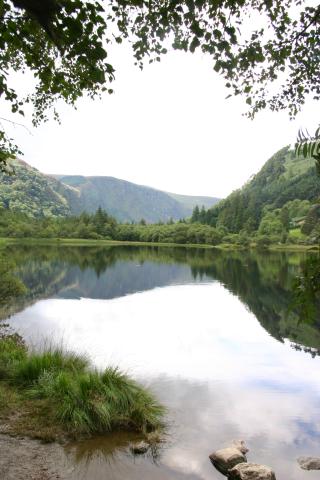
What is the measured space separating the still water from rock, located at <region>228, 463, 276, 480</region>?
0.49 meters

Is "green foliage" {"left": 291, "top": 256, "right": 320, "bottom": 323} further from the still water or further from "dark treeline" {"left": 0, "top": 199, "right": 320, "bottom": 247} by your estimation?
"dark treeline" {"left": 0, "top": 199, "right": 320, "bottom": 247}

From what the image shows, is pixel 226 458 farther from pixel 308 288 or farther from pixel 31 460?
pixel 308 288

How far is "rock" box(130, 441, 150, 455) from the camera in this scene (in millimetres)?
10211

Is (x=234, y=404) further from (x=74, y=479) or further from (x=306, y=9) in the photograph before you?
(x=306, y=9)

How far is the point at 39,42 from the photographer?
731 centimetres

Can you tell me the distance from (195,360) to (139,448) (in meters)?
13.1

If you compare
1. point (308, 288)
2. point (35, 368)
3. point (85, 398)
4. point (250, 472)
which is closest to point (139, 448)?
point (85, 398)

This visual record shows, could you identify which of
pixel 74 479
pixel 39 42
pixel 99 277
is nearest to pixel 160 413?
pixel 74 479

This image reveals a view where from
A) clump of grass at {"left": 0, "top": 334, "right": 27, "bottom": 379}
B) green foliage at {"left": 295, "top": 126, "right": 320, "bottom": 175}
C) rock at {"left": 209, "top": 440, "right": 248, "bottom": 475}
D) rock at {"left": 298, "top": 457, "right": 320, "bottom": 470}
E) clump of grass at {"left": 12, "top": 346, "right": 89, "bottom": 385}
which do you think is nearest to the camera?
green foliage at {"left": 295, "top": 126, "right": 320, "bottom": 175}

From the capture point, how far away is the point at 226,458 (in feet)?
34.6

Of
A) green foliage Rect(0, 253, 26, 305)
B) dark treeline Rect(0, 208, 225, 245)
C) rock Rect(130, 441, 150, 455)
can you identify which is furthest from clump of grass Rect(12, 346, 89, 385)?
dark treeline Rect(0, 208, 225, 245)

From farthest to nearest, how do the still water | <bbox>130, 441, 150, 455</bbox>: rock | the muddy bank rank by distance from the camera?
the still water
<bbox>130, 441, 150, 455</bbox>: rock
the muddy bank

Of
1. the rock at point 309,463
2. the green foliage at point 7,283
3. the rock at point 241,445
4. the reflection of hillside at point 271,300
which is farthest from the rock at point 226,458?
the green foliage at point 7,283

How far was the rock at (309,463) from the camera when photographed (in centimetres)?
1095
